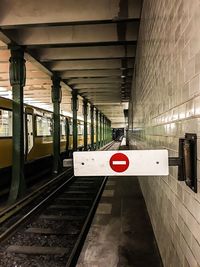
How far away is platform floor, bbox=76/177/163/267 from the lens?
369 cm

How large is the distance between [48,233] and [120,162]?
3791 millimetres

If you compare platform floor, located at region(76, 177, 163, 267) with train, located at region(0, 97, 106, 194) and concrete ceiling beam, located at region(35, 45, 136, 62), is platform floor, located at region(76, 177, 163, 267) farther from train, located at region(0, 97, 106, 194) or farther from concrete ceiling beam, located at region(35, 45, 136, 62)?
concrete ceiling beam, located at region(35, 45, 136, 62)

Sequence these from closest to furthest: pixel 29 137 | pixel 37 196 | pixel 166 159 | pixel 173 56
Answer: pixel 166 159
pixel 173 56
pixel 37 196
pixel 29 137

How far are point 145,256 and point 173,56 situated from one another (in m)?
2.70

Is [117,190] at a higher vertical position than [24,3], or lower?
lower

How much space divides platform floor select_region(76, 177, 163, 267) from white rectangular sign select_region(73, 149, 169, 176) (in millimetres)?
2048

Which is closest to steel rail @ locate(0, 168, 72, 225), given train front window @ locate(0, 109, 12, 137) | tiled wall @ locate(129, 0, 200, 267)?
train front window @ locate(0, 109, 12, 137)

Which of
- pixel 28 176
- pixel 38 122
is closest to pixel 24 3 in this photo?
pixel 38 122

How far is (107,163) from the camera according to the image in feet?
6.83

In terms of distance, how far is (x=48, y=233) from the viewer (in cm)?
526

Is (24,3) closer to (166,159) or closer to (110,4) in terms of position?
(110,4)

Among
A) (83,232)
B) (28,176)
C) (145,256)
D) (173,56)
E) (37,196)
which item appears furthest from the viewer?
(28,176)

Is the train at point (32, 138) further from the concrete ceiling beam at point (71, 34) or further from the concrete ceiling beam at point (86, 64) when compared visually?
the concrete ceiling beam at point (71, 34)

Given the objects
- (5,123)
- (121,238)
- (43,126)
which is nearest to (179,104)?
(121,238)
